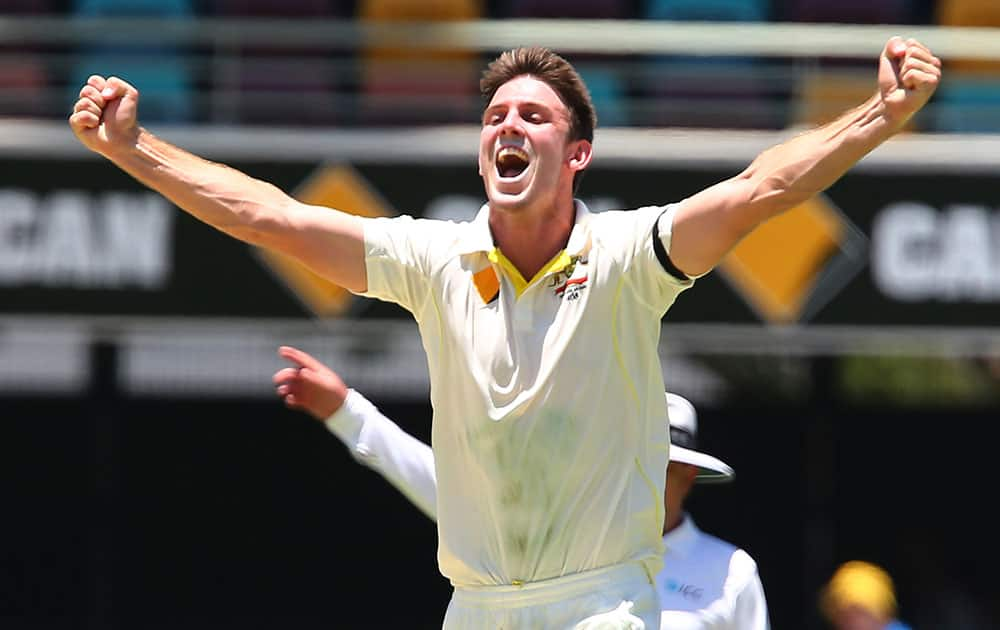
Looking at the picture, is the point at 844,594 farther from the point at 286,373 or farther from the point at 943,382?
the point at 943,382

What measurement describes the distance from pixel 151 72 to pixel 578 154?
7.01 m

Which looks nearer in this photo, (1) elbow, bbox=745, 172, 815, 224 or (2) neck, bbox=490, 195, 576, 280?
(1) elbow, bbox=745, 172, 815, 224

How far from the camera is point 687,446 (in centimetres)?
541

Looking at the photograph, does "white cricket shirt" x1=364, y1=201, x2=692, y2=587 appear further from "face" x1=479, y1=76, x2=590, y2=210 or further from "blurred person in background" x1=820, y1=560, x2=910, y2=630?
"blurred person in background" x1=820, y1=560, x2=910, y2=630

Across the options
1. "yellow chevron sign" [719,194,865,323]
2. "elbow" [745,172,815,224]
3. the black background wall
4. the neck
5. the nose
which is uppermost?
the nose

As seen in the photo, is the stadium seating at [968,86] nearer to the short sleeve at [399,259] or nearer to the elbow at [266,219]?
the short sleeve at [399,259]

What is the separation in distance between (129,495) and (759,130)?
4.52m

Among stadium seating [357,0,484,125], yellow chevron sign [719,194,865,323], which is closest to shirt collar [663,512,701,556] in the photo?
yellow chevron sign [719,194,865,323]

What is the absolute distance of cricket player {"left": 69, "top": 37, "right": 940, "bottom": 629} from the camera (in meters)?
3.95

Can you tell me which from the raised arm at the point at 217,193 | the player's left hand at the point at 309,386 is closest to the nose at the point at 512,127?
the raised arm at the point at 217,193

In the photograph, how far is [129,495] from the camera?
11836mm

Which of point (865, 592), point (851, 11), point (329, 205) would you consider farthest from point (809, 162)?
point (851, 11)

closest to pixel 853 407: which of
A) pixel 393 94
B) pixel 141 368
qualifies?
pixel 393 94

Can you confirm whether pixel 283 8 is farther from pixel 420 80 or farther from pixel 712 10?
pixel 712 10
